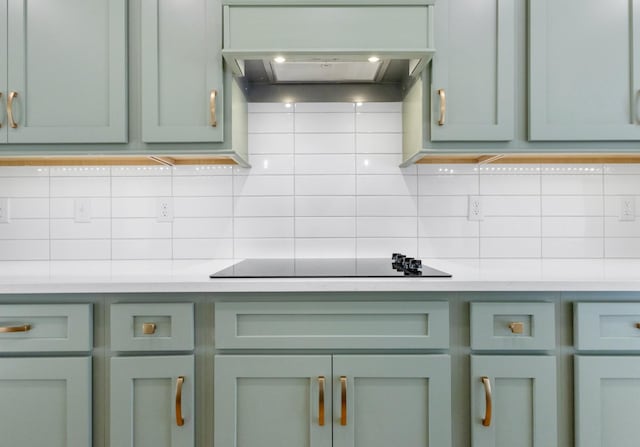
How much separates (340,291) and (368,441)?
19.4 inches

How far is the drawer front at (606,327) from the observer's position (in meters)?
1.19

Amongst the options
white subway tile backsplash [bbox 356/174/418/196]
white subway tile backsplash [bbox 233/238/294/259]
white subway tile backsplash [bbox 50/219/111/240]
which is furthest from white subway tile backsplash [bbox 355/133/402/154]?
white subway tile backsplash [bbox 50/219/111/240]

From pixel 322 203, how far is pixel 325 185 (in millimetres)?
88

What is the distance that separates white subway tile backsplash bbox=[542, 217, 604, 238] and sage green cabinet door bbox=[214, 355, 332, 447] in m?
1.29

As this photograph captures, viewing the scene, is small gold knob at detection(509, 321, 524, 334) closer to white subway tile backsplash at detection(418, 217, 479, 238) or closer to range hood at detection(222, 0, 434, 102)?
white subway tile backsplash at detection(418, 217, 479, 238)

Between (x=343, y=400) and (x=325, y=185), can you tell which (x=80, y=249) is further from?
(x=343, y=400)

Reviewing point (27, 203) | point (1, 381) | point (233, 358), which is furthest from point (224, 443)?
point (27, 203)

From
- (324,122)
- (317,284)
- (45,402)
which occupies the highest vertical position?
(324,122)

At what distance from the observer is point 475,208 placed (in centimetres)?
181

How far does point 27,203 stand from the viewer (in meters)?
1.79

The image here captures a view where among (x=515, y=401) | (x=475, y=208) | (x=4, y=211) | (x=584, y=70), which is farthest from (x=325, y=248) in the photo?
(x=4, y=211)

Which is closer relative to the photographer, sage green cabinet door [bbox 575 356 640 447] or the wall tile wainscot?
sage green cabinet door [bbox 575 356 640 447]

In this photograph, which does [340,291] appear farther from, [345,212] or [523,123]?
[523,123]

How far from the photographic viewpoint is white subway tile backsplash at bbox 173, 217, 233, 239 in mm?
1805
